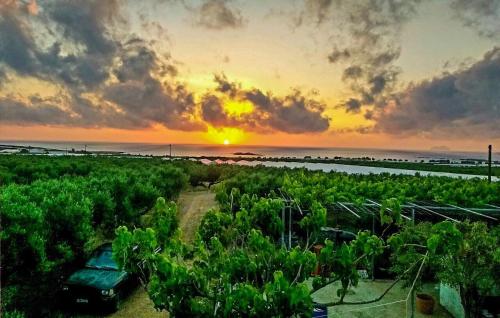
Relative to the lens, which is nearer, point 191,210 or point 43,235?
point 43,235

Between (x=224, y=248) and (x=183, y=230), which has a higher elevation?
(x=224, y=248)

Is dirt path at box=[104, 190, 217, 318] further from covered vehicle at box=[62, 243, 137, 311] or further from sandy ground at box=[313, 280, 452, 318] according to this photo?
sandy ground at box=[313, 280, 452, 318]

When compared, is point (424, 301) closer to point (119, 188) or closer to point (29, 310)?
point (29, 310)

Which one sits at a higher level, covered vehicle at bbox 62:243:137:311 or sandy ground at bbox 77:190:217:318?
covered vehicle at bbox 62:243:137:311

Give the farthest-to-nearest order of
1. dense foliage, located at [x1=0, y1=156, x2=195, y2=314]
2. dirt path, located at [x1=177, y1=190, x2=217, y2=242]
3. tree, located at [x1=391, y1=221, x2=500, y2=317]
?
dirt path, located at [x1=177, y1=190, x2=217, y2=242]
dense foliage, located at [x1=0, y1=156, x2=195, y2=314]
tree, located at [x1=391, y1=221, x2=500, y2=317]

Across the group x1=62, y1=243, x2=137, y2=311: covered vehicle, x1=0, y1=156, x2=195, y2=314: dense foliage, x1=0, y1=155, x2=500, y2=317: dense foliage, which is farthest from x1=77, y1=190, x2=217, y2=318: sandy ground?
x1=0, y1=155, x2=500, y2=317: dense foliage

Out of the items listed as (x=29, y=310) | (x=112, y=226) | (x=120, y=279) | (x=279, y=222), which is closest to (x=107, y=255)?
(x=120, y=279)

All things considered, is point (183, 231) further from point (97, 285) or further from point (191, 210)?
point (97, 285)

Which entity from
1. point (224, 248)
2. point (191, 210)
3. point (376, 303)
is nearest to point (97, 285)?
point (224, 248)
